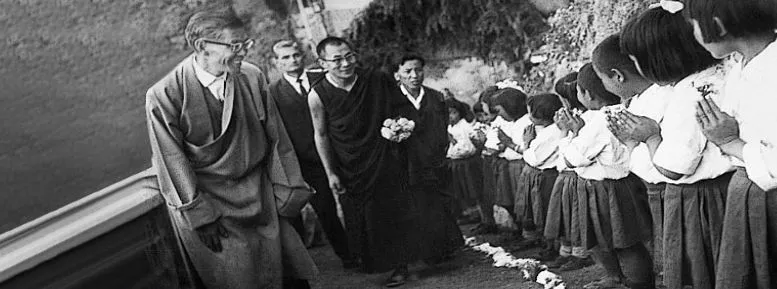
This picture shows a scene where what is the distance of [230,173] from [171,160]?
0.83ft

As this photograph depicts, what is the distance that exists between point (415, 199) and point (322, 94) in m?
0.67

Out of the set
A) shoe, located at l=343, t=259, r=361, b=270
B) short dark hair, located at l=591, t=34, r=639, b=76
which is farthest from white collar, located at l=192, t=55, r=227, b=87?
short dark hair, located at l=591, t=34, r=639, b=76

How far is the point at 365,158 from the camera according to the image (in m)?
4.11

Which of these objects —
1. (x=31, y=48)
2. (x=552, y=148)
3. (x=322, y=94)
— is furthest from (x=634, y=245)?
(x=31, y=48)

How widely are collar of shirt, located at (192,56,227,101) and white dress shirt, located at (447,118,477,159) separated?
1127 mm

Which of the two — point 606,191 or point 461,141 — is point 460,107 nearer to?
point 461,141

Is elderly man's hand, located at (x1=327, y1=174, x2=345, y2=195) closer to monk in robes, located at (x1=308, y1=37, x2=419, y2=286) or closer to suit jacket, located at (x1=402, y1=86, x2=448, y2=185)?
monk in robes, located at (x1=308, y1=37, x2=419, y2=286)

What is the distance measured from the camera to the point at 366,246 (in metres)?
4.15

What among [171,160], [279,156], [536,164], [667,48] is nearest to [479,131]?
[536,164]

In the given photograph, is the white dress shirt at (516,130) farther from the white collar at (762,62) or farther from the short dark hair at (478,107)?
the white collar at (762,62)

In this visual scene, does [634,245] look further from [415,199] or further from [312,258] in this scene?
[312,258]

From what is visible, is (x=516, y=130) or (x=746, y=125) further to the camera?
(x=516, y=130)

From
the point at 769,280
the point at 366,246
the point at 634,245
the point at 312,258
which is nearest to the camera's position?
the point at 769,280

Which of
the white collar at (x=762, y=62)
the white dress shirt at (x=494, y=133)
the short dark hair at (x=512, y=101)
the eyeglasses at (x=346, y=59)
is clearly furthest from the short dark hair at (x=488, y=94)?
the white collar at (x=762, y=62)
